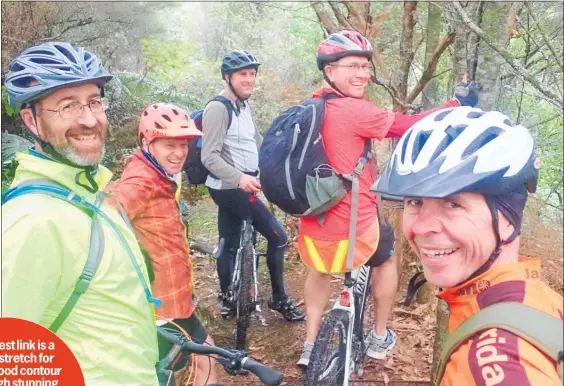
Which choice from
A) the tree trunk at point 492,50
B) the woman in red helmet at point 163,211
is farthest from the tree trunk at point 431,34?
the woman in red helmet at point 163,211

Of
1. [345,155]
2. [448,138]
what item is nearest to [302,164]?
[345,155]

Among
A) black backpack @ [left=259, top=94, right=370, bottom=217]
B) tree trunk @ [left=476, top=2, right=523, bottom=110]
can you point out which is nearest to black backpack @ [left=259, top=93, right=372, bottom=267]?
black backpack @ [left=259, top=94, right=370, bottom=217]

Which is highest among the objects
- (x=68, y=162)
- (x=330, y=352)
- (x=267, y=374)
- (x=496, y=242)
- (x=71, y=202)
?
(x=68, y=162)

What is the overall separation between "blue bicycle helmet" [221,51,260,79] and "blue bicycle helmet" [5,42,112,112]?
1.79 m

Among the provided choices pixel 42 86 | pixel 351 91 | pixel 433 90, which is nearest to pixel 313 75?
pixel 433 90

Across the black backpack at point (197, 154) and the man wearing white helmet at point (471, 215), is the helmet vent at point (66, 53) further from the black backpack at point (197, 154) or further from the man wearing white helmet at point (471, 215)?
the black backpack at point (197, 154)

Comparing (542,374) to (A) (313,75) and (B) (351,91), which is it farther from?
(A) (313,75)

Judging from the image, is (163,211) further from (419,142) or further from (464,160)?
(464,160)

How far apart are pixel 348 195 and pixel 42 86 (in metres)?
1.50

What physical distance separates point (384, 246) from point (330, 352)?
0.67 meters

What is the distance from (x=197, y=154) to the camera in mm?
3395

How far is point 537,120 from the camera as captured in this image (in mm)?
1718

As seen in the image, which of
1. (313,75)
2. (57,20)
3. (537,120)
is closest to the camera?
(537,120)

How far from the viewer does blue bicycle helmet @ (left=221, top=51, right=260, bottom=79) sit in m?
3.23
